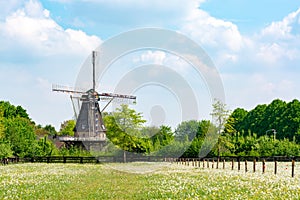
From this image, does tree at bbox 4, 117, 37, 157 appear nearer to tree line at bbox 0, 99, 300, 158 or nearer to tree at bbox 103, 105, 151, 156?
tree line at bbox 0, 99, 300, 158

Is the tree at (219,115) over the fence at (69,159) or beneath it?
over

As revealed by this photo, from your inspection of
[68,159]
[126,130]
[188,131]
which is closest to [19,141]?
[68,159]

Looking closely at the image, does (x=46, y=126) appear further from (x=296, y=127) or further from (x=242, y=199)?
(x=242, y=199)

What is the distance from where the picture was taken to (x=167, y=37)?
48.8m

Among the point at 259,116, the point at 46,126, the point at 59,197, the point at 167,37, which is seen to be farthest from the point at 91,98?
the point at 46,126

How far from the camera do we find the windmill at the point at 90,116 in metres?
86.2

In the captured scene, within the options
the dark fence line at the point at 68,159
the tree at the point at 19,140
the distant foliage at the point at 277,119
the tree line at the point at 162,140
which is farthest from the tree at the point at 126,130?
the distant foliage at the point at 277,119

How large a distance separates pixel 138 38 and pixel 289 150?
136 ft

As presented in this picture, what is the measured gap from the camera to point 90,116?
87.1 meters

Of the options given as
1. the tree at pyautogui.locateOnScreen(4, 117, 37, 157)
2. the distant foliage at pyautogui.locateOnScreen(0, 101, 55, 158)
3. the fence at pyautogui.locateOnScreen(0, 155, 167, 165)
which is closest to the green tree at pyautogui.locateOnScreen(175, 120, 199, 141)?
the fence at pyautogui.locateOnScreen(0, 155, 167, 165)

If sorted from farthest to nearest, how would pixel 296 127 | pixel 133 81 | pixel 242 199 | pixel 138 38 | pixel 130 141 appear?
pixel 296 127
pixel 130 141
pixel 133 81
pixel 138 38
pixel 242 199

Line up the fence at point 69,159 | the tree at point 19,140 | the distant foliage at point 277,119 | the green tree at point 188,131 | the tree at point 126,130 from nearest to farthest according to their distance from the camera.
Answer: the fence at point 69,159, the tree at point 126,130, the tree at point 19,140, the green tree at point 188,131, the distant foliage at point 277,119

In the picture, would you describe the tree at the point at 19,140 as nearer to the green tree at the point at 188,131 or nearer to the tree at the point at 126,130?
the tree at the point at 126,130

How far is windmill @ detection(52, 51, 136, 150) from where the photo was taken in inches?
3392
